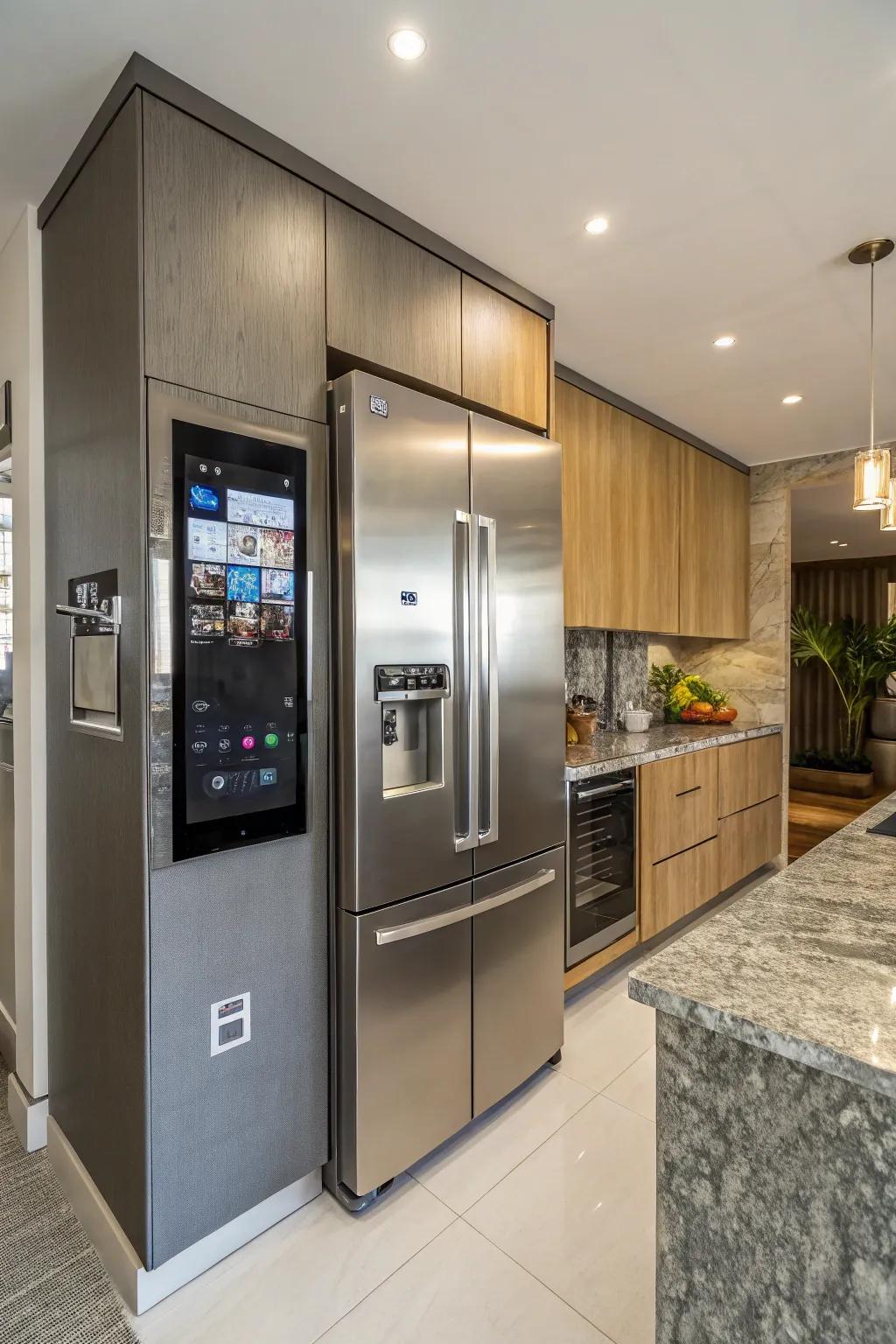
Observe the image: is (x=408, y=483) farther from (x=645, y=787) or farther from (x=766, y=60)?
(x=645, y=787)

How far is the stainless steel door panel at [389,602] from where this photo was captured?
5.55 ft

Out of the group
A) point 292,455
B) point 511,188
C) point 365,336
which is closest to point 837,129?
point 511,188

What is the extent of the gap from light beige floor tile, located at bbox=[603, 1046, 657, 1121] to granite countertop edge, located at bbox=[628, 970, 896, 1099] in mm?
1490

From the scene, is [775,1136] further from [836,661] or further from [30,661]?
[836,661]

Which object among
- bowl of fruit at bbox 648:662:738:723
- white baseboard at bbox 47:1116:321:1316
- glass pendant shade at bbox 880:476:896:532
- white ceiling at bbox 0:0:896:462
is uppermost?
white ceiling at bbox 0:0:896:462

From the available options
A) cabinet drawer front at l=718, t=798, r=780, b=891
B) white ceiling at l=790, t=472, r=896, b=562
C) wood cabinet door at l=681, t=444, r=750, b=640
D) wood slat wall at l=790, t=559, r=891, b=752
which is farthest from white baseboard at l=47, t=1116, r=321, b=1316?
wood slat wall at l=790, t=559, r=891, b=752

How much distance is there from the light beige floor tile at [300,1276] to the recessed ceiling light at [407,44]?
2633 millimetres

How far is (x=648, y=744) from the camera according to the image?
10.9 feet

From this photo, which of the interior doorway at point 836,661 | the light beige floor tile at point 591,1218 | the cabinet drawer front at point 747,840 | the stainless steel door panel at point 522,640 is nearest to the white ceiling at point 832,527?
the interior doorway at point 836,661

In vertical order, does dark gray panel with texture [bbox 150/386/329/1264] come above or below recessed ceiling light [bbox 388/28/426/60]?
below

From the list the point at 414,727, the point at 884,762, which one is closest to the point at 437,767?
the point at 414,727

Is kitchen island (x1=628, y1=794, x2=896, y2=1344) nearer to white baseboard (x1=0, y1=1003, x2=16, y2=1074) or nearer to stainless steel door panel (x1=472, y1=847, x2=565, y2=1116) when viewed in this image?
stainless steel door panel (x1=472, y1=847, x2=565, y2=1116)

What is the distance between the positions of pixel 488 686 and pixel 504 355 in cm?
113

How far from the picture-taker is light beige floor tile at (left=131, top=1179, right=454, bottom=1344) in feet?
4.76
